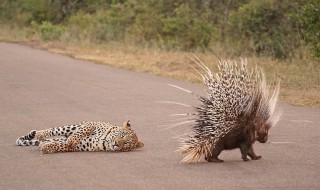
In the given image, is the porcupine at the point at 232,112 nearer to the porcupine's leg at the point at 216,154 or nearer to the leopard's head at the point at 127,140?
the porcupine's leg at the point at 216,154

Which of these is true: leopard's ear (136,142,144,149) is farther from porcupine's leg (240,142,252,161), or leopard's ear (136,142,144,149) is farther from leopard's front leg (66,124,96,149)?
porcupine's leg (240,142,252,161)

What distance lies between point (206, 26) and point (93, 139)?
60.0ft

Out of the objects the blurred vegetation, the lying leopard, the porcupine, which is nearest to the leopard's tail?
the lying leopard

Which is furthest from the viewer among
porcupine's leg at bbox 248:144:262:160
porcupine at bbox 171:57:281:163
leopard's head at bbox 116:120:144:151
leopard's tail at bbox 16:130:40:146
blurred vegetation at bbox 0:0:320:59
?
blurred vegetation at bbox 0:0:320:59

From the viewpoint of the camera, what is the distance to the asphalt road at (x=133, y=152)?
304 inches

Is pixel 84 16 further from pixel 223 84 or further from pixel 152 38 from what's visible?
pixel 223 84

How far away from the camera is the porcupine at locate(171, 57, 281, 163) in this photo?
8383 millimetres

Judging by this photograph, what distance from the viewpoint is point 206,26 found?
27.4 m

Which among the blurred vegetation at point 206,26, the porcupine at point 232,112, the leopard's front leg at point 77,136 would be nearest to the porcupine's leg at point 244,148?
the porcupine at point 232,112

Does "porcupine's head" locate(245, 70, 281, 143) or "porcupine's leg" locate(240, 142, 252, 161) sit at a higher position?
"porcupine's head" locate(245, 70, 281, 143)

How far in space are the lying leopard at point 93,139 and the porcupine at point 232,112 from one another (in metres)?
1.15

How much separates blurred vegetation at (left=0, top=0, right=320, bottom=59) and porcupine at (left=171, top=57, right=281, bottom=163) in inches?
417

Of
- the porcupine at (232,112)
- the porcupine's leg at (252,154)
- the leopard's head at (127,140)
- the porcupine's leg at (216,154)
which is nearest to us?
the porcupine at (232,112)

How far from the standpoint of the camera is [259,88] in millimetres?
8414
